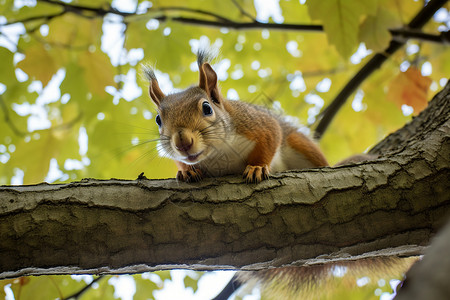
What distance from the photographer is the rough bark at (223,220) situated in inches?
69.5

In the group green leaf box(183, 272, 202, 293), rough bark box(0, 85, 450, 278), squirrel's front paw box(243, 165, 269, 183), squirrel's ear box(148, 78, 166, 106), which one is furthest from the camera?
green leaf box(183, 272, 202, 293)

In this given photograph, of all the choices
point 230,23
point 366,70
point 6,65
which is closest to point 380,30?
point 366,70

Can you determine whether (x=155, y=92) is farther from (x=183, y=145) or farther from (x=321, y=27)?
(x=321, y=27)

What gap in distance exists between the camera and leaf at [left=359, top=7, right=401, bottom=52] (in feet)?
9.11

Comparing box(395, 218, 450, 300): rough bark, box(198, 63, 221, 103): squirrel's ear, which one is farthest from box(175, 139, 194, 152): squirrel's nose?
box(395, 218, 450, 300): rough bark

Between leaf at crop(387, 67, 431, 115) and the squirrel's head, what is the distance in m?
1.49

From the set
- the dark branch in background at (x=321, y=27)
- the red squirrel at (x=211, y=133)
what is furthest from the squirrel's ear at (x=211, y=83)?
the dark branch in background at (x=321, y=27)

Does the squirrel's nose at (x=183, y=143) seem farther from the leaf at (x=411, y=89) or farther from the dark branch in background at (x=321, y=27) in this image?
the leaf at (x=411, y=89)

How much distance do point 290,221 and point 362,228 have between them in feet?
1.18

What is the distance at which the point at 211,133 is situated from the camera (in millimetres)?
2537

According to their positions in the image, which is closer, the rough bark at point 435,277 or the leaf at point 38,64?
the rough bark at point 435,277

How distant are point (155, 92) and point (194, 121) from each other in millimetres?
654

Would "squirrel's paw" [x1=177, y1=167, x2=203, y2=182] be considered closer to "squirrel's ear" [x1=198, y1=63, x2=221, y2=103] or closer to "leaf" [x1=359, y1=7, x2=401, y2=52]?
"squirrel's ear" [x1=198, y1=63, x2=221, y2=103]

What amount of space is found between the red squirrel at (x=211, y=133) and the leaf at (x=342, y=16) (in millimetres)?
782
